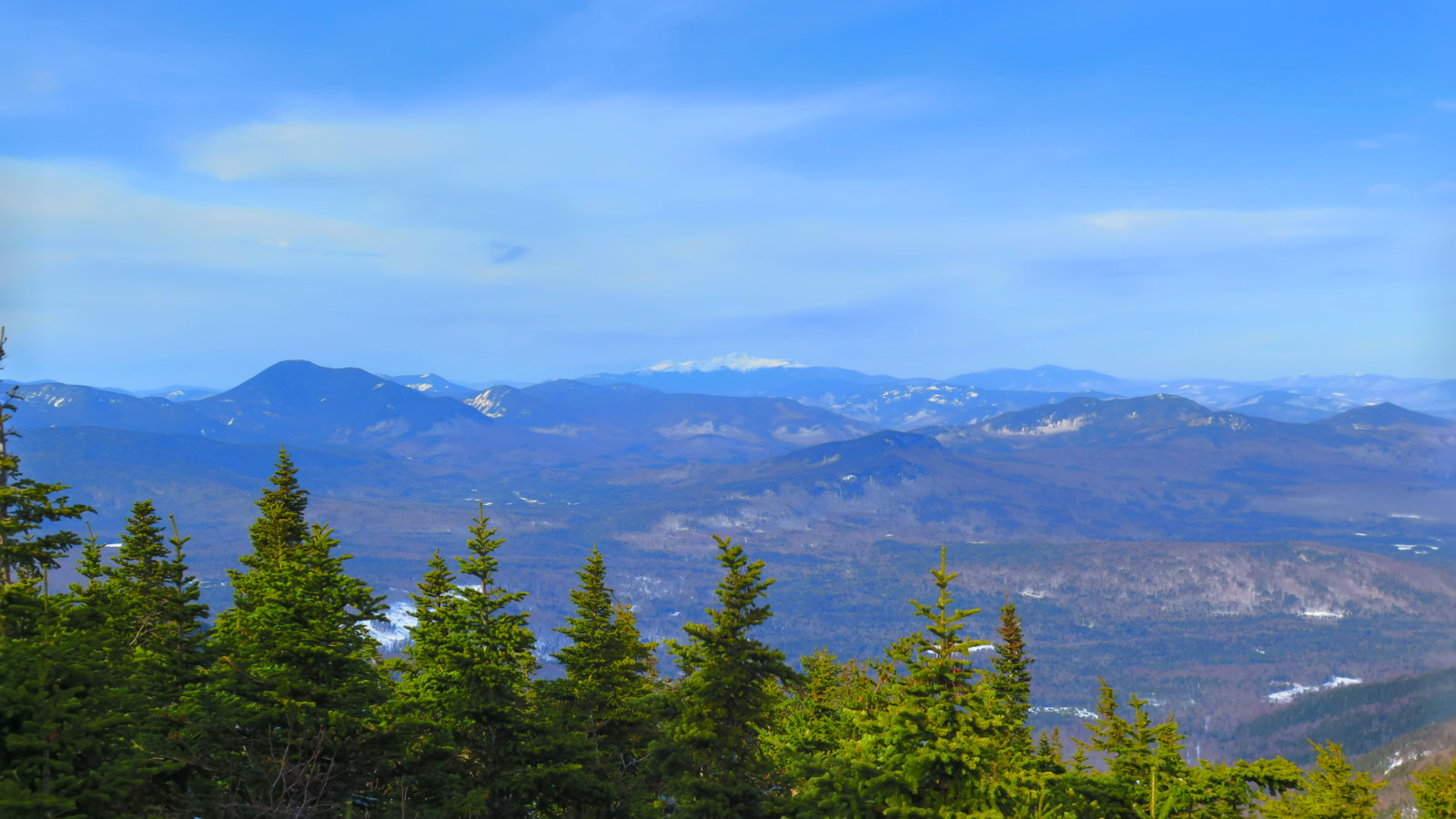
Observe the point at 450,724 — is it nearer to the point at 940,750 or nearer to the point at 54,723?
the point at 54,723

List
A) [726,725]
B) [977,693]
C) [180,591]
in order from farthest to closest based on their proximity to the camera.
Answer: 1. [180,591]
2. [726,725]
3. [977,693]

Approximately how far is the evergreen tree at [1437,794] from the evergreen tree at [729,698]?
2054 centimetres

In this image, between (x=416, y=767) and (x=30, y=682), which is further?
(x=416, y=767)

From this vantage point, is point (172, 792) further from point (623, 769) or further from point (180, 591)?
point (623, 769)

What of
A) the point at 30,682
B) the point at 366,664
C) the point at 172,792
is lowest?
the point at 172,792

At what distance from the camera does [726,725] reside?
23172 mm

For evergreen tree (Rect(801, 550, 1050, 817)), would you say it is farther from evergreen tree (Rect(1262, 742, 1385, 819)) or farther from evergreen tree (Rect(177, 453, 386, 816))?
evergreen tree (Rect(1262, 742, 1385, 819))

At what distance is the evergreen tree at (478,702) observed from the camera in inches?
969

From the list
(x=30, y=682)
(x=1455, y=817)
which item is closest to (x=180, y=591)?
(x=30, y=682)

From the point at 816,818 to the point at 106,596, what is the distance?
24176 millimetres

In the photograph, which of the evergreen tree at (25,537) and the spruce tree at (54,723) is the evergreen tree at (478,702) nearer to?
the spruce tree at (54,723)

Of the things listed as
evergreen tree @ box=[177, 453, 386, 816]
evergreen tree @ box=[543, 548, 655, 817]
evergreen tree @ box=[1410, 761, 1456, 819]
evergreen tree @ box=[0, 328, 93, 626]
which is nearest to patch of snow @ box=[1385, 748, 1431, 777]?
evergreen tree @ box=[1410, 761, 1456, 819]

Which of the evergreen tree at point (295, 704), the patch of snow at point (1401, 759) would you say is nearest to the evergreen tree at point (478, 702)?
the evergreen tree at point (295, 704)

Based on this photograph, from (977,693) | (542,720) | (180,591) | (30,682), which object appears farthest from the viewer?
Result: (542,720)
